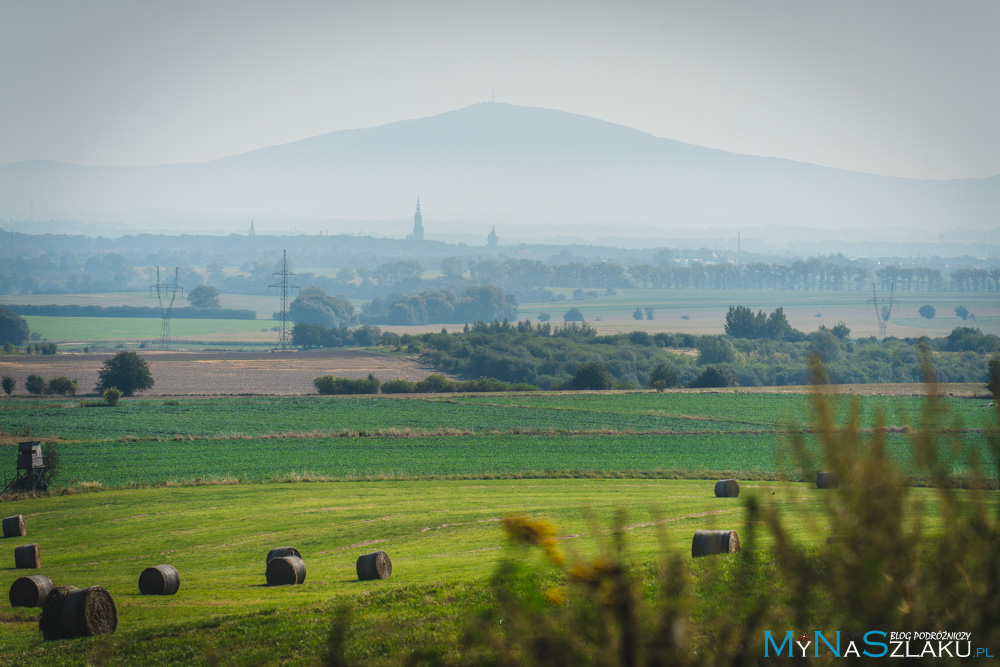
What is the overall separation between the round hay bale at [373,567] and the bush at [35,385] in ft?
198

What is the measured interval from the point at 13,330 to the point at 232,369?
5072cm

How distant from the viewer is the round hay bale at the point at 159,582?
658 inches

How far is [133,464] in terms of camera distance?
38031mm

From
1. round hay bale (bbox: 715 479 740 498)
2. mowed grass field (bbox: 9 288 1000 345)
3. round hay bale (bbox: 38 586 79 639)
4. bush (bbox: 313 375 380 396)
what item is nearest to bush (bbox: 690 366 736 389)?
bush (bbox: 313 375 380 396)

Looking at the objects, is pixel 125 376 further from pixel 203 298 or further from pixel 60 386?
pixel 203 298

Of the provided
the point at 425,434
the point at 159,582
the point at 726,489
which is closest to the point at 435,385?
the point at 425,434

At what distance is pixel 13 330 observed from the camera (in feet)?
387

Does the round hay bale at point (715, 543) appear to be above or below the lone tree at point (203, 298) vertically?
below

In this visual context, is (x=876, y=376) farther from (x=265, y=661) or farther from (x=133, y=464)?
(x=265, y=661)


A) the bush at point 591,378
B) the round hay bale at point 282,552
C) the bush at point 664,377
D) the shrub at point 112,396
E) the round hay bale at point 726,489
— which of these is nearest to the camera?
the round hay bale at point 282,552

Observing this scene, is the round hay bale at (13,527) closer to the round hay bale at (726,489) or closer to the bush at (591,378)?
the round hay bale at (726,489)

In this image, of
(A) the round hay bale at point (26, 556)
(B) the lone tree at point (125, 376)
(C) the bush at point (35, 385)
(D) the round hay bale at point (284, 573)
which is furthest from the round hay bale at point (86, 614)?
(C) the bush at point (35, 385)

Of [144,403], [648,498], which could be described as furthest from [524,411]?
[648,498]

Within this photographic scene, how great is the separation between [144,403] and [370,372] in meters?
26.0
